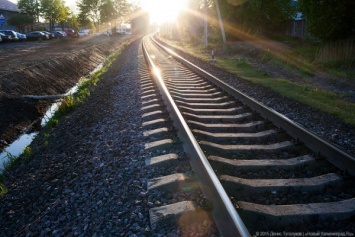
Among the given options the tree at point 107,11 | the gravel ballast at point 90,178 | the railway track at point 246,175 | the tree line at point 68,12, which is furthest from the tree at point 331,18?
the tree at point 107,11

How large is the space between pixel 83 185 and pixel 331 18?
1430 cm

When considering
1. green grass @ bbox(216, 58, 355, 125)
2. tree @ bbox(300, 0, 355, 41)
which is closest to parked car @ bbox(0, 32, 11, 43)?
tree @ bbox(300, 0, 355, 41)

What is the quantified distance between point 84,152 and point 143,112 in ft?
6.24

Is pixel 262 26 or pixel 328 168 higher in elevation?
pixel 262 26

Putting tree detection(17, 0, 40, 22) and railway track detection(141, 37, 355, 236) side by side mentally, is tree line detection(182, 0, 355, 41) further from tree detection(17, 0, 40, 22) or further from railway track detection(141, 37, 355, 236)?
tree detection(17, 0, 40, 22)

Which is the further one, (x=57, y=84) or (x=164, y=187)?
(x=57, y=84)

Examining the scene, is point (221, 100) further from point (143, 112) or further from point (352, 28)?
point (352, 28)

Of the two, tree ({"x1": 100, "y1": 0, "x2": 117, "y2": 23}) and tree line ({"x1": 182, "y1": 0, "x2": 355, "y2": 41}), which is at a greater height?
tree ({"x1": 100, "y1": 0, "x2": 117, "y2": 23})

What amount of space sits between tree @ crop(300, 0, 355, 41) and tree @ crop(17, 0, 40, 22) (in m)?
68.8

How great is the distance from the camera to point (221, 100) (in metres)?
7.66

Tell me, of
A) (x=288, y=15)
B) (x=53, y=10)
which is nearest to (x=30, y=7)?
(x=53, y=10)

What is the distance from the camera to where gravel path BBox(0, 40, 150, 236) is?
3.34 m

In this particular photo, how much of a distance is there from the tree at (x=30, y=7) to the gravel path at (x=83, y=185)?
73.6 m

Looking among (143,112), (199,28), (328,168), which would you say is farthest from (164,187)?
(199,28)
